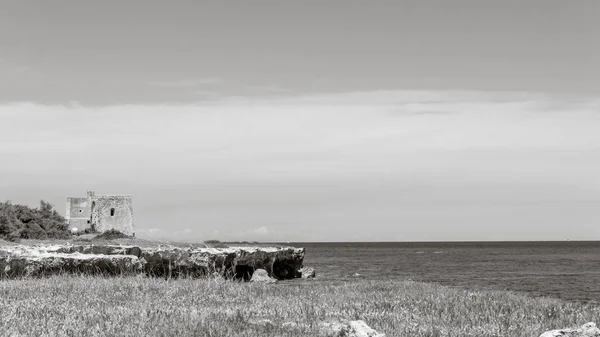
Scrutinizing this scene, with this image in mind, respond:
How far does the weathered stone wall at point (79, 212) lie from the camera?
7975 centimetres

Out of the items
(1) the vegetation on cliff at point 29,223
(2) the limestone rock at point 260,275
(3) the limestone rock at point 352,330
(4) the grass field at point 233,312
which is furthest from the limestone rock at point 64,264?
(1) the vegetation on cliff at point 29,223

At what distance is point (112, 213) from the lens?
7025 cm

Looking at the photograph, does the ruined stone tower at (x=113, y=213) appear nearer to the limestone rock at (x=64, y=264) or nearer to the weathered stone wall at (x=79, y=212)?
the weathered stone wall at (x=79, y=212)

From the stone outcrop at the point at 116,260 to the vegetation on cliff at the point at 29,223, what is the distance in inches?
618

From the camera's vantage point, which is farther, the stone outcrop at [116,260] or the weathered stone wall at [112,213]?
the weathered stone wall at [112,213]

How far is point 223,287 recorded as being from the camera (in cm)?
1636

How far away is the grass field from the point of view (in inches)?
373

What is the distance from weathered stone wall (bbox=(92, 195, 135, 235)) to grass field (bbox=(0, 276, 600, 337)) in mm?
53686

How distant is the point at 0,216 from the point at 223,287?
2944 centimetres

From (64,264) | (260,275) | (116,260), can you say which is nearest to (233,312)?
(64,264)

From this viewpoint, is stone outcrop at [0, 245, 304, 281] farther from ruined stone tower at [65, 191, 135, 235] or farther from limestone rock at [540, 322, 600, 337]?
ruined stone tower at [65, 191, 135, 235]

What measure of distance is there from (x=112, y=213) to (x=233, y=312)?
6164 centimetres

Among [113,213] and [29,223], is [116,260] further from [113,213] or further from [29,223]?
[113,213]

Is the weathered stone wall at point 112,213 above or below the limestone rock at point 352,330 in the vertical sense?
above
